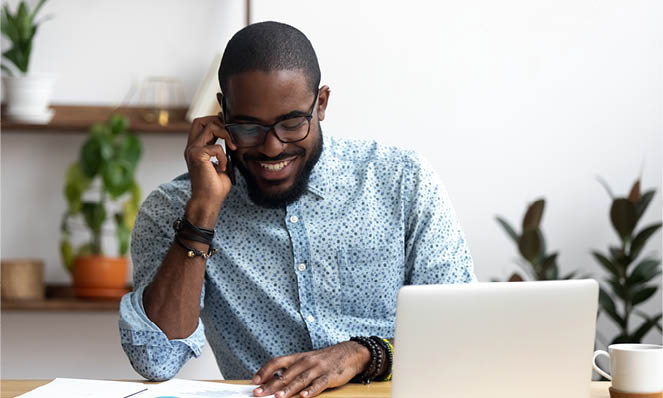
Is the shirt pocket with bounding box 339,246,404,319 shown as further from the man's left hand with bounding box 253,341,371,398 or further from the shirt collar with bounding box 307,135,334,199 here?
the man's left hand with bounding box 253,341,371,398

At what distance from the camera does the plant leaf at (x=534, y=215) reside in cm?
276

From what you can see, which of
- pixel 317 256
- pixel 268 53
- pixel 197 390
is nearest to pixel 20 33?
pixel 268 53

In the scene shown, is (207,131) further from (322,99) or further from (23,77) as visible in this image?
(23,77)

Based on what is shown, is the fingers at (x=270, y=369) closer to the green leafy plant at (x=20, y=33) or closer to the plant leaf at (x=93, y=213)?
the plant leaf at (x=93, y=213)

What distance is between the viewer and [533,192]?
3.00 meters

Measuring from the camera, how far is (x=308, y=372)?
1403mm

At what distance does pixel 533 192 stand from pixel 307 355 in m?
1.76

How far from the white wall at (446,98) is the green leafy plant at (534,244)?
0.20 meters

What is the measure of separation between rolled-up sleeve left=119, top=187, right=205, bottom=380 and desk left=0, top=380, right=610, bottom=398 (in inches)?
8.1

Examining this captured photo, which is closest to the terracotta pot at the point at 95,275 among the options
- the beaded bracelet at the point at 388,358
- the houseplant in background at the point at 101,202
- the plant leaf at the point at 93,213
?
the houseplant in background at the point at 101,202

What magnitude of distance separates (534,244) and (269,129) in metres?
1.36

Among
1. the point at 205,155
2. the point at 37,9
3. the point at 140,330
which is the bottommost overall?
the point at 140,330

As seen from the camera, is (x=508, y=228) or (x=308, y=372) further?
(x=508, y=228)

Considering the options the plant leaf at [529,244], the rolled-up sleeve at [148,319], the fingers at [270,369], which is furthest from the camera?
the plant leaf at [529,244]
